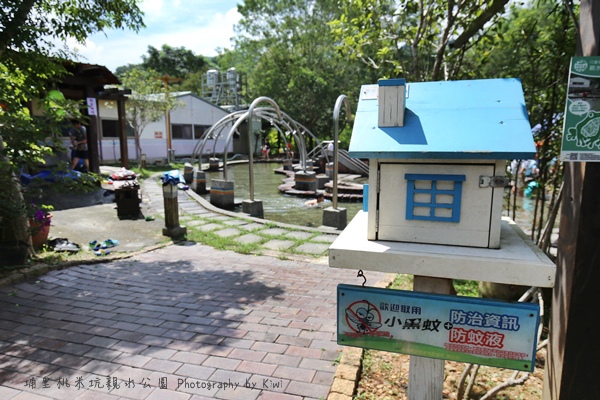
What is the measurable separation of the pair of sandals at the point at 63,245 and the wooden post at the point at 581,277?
21.0 feet

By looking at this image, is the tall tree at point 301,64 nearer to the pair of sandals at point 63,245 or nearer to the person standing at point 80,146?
the person standing at point 80,146

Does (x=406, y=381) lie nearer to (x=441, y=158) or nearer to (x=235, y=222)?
(x=441, y=158)

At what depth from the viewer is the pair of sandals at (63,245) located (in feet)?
19.9

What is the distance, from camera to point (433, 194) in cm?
183

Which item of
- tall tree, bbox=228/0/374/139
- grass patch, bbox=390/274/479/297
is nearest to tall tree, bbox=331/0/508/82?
grass patch, bbox=390/274/479/297

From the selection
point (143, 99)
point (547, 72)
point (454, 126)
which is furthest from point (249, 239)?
point (143, 99)

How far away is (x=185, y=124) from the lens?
24734mm

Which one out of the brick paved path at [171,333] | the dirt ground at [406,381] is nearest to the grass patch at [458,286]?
the brick paved path at [171,333]

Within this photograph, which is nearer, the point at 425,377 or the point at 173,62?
the point at 425,377

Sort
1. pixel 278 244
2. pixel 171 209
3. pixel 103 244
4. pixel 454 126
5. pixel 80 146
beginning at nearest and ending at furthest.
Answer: pixel 454 126
pixel 103 244
pixel 278 244
pixel 171 209
pixel 80 146

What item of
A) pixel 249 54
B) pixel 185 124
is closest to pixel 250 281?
pixel 185 124

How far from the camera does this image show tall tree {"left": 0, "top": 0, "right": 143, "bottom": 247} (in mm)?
4848

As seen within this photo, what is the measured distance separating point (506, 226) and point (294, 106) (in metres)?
25.7

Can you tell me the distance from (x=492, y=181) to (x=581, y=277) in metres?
0.68
